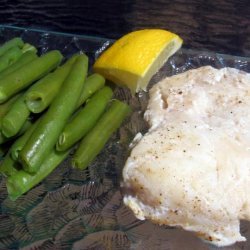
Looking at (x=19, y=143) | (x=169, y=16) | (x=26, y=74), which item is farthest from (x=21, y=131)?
(x=169, y=16)

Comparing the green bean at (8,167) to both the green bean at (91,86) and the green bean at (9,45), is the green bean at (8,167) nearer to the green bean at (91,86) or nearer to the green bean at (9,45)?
the green bean at (91,86)

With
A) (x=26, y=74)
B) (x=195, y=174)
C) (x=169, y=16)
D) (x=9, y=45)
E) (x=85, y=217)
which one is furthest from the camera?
(x=169, y=16)

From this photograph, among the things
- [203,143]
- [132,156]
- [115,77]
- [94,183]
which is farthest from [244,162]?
[115,77]

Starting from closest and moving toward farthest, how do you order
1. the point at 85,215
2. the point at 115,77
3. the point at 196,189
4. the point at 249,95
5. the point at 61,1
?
the point at 196,189 < the point at 85,215 < the point at 249,95 < the point at 115,77 < the point at 61,1

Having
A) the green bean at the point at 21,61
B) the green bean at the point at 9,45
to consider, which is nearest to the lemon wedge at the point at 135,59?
the green bean at the point at 21,61

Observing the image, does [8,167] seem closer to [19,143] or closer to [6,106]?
[19,143]

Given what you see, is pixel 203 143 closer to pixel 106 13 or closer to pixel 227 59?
pixel 227 59

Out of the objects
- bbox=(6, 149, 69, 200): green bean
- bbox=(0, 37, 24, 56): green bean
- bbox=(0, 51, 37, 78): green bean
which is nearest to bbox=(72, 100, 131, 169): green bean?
bbox=(6, 149, 69, 200): green bean
